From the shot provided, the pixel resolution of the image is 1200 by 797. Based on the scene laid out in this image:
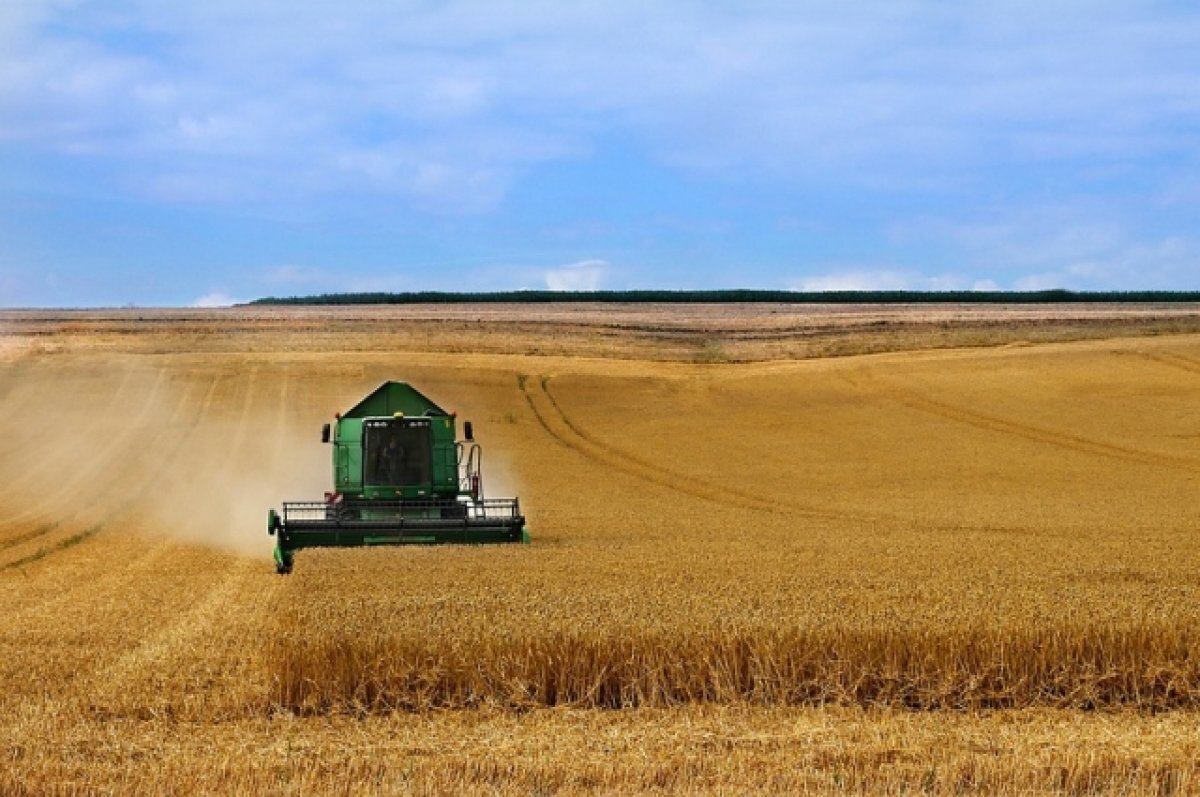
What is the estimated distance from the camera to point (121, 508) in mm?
31391

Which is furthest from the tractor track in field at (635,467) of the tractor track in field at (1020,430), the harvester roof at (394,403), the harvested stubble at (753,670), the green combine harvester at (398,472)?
the harvested stubble at (753,670)

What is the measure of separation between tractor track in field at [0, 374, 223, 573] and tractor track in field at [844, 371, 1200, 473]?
20.2 metres

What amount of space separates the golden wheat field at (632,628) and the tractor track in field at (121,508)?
163 millimetres

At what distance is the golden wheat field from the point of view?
1068 cm

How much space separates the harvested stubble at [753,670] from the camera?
12.3 m

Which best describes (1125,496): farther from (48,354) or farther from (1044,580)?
(48,354)

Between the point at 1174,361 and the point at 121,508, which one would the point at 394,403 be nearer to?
the point at 121,508

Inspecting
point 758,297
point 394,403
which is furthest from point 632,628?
point 758,297

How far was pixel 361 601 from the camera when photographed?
1367cm

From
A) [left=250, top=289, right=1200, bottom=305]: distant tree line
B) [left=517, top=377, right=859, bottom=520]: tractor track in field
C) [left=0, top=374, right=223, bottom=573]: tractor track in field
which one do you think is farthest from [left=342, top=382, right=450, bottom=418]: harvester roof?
[left=250, top=289, right=1200, bottom=305]: distant tree line

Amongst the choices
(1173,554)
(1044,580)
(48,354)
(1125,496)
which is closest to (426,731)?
(1044,580)

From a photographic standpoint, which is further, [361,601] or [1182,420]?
[1182,420]

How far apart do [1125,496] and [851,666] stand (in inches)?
802

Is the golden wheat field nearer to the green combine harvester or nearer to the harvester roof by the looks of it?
the green combine harvester
